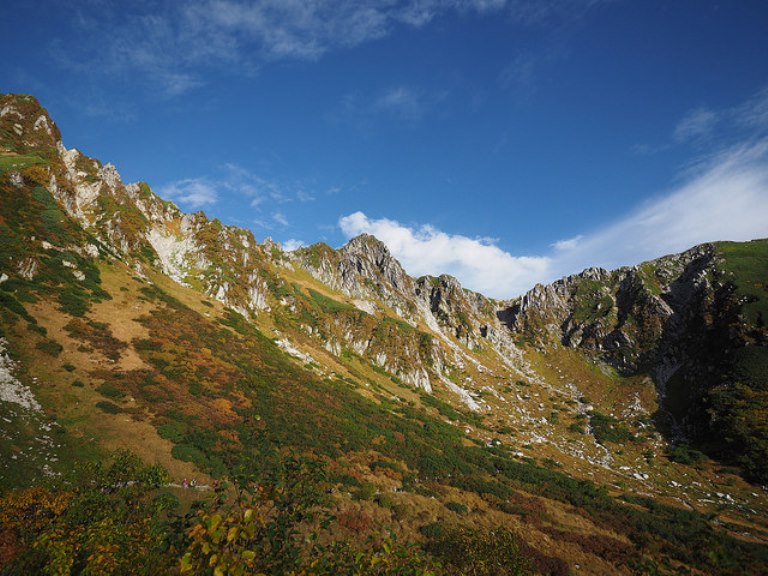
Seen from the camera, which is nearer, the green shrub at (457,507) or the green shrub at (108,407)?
the green shrub at (108,407)

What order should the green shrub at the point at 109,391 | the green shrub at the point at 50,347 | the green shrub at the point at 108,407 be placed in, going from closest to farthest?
the green shrub at the point at 108,407 < the green shrub at the point at 109,391 < the green shrub at the point at 50,347

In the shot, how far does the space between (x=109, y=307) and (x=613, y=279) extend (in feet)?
613

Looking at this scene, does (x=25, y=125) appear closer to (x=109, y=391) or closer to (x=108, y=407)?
(x=109, y=391)

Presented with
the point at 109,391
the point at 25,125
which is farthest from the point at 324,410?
the point at 25,125

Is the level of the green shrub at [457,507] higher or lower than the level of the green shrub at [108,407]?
→ lower

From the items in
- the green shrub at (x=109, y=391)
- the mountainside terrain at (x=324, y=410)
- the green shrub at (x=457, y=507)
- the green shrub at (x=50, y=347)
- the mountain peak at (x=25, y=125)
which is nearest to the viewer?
Answer: the mountainside terrain at (x=324, y=410)

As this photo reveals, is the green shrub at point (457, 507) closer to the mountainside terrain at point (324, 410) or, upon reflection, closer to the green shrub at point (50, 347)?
the mountainside terrain at point (324, 410)

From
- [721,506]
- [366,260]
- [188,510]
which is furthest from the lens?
[366,260]

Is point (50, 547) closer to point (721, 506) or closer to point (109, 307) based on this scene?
point (109, 307)

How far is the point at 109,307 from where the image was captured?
48.2 metres

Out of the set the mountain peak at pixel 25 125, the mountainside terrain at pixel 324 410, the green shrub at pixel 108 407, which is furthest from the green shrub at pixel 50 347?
the mountain peak at pixel 25 125

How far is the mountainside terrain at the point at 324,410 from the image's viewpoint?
13.8 meters

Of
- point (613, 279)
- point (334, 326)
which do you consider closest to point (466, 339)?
point (334, 326)

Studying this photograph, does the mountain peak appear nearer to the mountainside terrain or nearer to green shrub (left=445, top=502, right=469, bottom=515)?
the mountainside terrain
